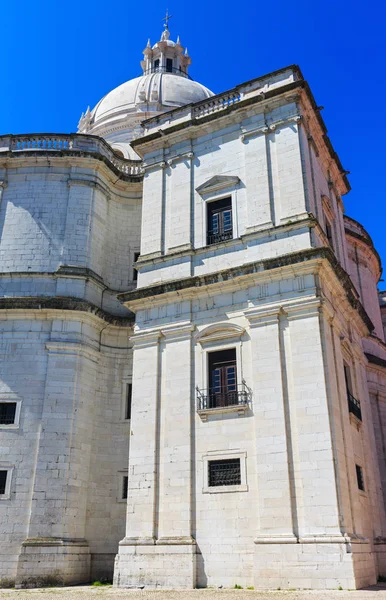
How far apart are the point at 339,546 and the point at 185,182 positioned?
13701mm

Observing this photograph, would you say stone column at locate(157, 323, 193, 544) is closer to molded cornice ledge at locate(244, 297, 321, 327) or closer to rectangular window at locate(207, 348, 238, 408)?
rectangular window at locate(207, 348, 238, 408)

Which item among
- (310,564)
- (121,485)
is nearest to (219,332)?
(310,564)

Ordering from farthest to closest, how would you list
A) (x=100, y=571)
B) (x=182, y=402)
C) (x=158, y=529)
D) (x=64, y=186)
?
(x=64, y=186) → (x=100, y=571) → (x=182, y=402) → (x=158, y=529)

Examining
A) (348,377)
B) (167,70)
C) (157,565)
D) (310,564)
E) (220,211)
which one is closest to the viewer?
(310,564)

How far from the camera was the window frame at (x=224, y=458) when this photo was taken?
1678 cm

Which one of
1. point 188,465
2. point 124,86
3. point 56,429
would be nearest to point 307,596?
point 188,465

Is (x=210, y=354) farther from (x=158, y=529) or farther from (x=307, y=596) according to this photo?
(x=307, y=596)

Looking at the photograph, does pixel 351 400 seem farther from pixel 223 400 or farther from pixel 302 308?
pixel 223 400

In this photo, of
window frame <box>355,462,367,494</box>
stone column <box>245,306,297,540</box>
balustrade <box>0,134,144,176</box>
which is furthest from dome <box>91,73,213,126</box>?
window frame <box>355,462,367,494</box>

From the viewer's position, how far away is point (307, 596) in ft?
43.5

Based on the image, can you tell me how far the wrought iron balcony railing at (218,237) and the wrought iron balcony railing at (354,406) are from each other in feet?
22.5

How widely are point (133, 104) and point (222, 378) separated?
28253 millimetres

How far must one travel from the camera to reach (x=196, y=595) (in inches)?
564

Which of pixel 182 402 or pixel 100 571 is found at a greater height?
pixel 182 402
